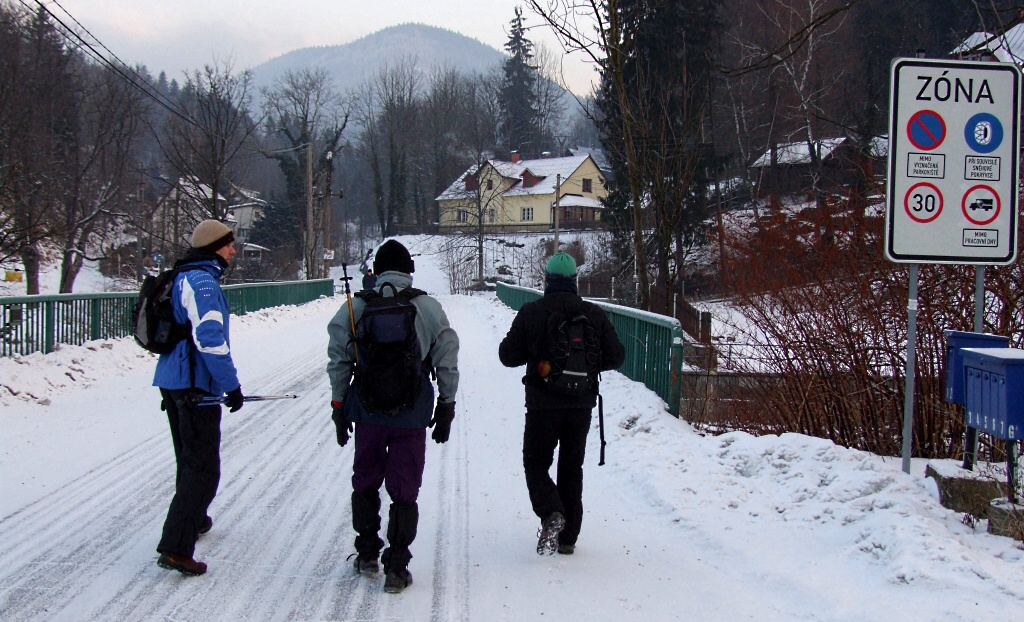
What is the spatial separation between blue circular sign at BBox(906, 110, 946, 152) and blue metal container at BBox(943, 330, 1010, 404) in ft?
4.40

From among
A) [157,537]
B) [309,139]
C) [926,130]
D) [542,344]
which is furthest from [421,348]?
[309,139]

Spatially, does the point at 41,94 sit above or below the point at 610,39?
above

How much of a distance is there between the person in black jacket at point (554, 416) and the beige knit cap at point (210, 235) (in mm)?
1866

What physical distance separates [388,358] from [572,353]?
1226mm

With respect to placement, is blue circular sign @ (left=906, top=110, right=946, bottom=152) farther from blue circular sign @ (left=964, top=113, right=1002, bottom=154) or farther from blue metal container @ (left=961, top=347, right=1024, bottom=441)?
blue metal container @ (left=961, top=347, right=1024, bottom=441)

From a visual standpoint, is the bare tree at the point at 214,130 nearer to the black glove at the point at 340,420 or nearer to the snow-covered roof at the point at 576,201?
the black glove at the point at 340,420

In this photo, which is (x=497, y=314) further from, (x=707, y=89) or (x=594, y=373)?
(x=594, y=373)

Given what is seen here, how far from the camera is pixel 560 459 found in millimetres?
5027

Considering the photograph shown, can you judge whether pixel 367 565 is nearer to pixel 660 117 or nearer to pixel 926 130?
pixel 926 130

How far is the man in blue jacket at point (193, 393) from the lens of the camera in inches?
175

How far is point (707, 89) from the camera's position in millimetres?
15227

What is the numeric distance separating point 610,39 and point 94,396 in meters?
9.28

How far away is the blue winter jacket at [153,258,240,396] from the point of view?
14.6 ft

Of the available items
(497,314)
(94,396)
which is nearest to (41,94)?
(497,314)
